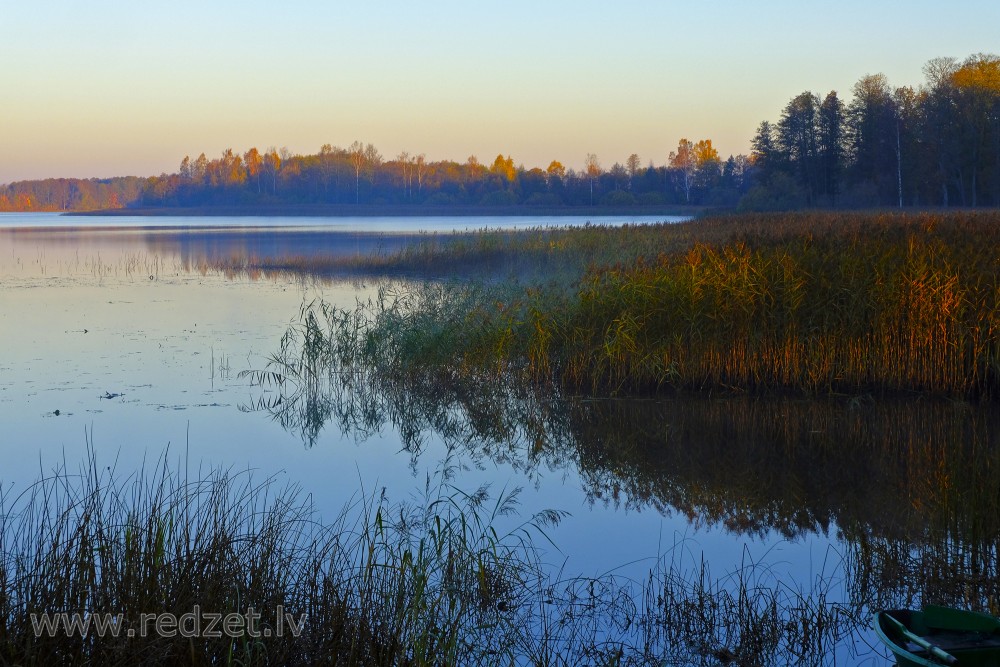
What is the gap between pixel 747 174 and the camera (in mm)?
85750

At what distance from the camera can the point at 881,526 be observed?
204 inches

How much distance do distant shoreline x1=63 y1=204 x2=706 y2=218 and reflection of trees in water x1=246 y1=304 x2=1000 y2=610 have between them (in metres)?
61.2

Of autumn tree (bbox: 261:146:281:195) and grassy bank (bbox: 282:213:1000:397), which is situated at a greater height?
autumn tree (bbox: 261:146:281:195)

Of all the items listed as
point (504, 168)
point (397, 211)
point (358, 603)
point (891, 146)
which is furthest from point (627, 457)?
point (504, 168)

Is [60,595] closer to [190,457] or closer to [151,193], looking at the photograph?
[190,457]

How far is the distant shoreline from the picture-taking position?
7216 centimetres

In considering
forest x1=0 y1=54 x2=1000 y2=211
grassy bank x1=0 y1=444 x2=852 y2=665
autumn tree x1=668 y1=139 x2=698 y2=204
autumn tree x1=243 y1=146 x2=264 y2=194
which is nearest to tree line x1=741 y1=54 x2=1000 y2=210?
forest x1=0 y1=54 x2=1000 y2=211

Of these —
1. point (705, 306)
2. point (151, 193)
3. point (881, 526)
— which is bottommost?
point (881, 526)

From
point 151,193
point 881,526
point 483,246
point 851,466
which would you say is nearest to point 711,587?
point 881,526

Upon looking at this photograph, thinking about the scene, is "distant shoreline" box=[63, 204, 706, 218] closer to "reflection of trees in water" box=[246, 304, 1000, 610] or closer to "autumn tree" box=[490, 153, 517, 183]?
Result: "autumn tree" box=[490, 153, 517, 183]

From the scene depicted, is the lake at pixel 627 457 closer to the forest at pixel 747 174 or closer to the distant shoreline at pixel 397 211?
the forest at pixel 747 174

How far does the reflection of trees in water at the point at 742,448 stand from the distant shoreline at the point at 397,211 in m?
61.2

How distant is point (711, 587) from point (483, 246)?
56.6 ft

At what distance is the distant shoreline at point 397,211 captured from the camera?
72156 millimetres
